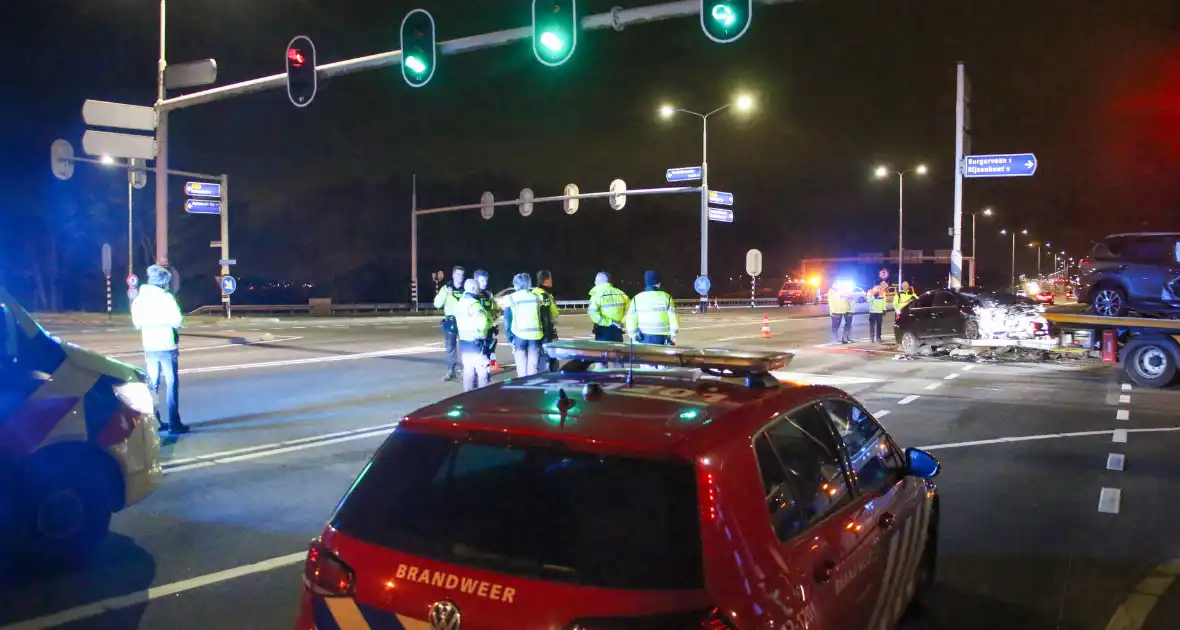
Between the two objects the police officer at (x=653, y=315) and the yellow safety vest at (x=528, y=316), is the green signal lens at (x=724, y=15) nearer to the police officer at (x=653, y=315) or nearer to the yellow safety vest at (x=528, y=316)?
the police officer at (x=653, y=315)

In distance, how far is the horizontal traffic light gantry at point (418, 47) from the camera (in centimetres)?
1224

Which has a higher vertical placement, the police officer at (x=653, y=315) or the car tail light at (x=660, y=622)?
the police officer at (x=653, y=315)

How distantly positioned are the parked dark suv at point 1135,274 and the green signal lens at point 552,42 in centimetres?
1088

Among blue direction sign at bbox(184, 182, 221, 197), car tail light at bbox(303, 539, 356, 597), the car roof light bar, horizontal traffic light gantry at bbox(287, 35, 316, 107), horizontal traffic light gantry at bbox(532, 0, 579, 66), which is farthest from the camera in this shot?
blue direction sign at bbox(184, 182, 221, 197)

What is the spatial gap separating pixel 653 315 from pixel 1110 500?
6.23 meters

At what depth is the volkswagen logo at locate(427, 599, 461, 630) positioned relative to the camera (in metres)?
2.43

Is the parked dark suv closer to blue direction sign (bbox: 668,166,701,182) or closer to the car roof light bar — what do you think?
the car roof light bar

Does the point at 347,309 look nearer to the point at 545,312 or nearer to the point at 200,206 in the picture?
the point at 200,206

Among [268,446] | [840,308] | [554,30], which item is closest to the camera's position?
[268,446]

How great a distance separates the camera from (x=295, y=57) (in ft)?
43.5

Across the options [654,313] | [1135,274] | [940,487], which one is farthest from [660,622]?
[1135,274]

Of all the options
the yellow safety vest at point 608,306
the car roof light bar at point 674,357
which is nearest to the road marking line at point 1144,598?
the car roof light bar at point 674,357

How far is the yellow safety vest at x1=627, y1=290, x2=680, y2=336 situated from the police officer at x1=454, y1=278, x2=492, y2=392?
215 centimetres

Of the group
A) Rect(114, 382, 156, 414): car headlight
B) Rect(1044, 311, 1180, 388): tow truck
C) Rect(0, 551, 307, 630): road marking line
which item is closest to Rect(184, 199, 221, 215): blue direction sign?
Rect(1044, 311, 1180, 388): tow truck
